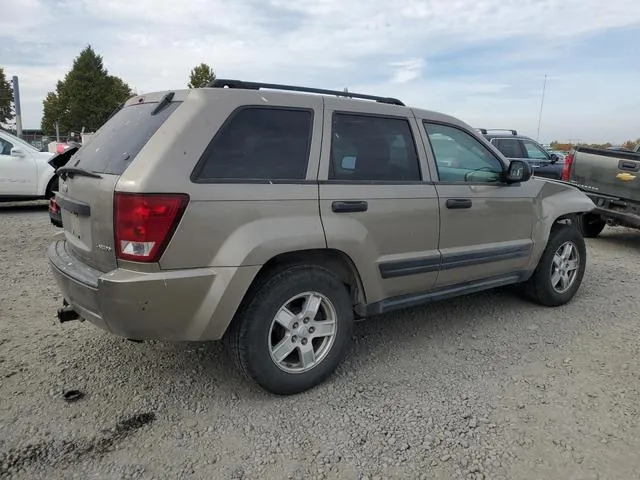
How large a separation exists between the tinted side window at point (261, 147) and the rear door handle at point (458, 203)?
3.96 feet

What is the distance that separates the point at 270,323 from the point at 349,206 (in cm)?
85

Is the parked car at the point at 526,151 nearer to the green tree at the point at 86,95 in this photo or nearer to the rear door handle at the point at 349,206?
the rear door handle at the point at 349,206

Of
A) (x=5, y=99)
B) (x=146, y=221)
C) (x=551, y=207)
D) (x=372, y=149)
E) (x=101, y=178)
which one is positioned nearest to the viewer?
(x=146, y=221)

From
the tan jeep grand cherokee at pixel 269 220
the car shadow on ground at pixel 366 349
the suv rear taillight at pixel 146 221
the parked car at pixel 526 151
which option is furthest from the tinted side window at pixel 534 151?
the suv rear taillight at pixel 146 221

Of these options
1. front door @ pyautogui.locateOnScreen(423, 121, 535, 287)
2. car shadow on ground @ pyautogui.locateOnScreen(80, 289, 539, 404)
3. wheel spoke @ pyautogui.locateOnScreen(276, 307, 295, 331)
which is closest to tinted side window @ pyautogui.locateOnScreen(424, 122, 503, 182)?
front door @ pyautogui.locateOnScreen(423, 121, 535, 287)

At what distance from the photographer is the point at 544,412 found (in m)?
3.00

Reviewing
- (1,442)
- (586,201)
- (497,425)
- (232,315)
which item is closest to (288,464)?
(232,315)

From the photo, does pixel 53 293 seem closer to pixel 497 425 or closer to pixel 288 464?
pixel 288 464

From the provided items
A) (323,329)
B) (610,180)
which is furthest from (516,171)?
(610,180)

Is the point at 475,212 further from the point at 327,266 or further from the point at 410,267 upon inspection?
the point at 327,266

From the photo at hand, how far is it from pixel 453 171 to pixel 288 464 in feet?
7.85

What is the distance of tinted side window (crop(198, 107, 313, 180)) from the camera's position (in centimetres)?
282

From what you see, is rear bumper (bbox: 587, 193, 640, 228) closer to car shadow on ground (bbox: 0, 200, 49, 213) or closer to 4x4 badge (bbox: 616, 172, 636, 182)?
4x4 badge (bbox: 616, 172, 636, 182)

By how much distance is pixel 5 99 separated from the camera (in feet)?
178
